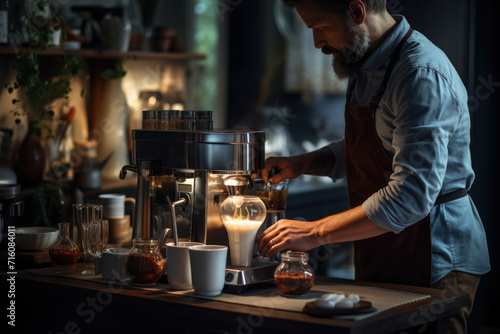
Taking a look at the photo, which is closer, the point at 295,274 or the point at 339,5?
the point at 295,274

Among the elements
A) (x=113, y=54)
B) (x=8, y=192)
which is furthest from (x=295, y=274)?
(x=113, y=54)

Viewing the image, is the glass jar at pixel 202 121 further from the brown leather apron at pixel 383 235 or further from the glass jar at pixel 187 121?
the brown leather apron at pixel 383 235

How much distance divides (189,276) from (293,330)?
407 millimetres

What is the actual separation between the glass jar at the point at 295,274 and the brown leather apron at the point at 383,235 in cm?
41

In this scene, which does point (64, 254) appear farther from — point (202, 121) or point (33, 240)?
point (202, 121)

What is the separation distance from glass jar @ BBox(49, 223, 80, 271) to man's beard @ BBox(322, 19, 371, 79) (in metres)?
0.99

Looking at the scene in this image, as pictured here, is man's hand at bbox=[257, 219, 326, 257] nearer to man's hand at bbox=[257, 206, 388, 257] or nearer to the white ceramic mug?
man's hand at bbox=[257, 206, 388, 257]

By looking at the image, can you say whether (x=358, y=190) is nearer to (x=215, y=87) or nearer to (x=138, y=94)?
(x=138, y=94)

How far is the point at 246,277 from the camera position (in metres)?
1.88

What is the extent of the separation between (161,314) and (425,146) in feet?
2.66

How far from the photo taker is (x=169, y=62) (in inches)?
172

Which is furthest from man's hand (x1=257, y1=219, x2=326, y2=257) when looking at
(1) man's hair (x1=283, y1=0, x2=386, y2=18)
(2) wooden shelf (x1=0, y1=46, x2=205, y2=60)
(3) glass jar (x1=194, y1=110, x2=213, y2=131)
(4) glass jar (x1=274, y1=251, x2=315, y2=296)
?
(2) wooden shelf (x1=0, y1=46, x2=205, y2=60)

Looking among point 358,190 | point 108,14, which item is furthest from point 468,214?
point 108,14

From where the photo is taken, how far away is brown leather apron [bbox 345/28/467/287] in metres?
2.06
